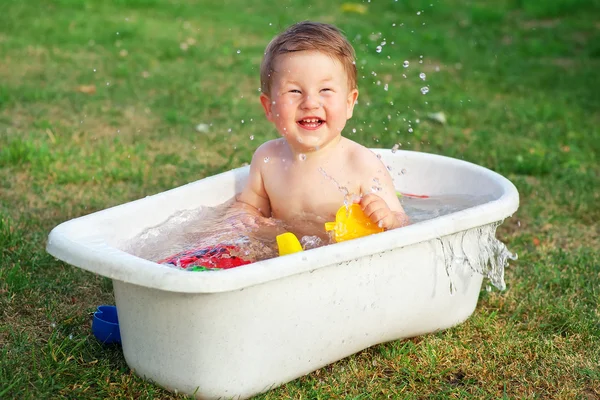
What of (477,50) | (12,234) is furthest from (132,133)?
(477,50)

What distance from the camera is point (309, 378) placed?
2555 mm

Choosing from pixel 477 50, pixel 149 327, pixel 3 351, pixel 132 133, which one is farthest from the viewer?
pixel 477 50

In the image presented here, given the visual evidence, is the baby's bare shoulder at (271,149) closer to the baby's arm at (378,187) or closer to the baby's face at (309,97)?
the baby's face at (309,97)

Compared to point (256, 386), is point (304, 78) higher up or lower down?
higher up

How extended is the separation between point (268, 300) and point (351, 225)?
565 mm

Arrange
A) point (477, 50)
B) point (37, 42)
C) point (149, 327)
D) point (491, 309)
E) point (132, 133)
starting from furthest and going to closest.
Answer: point (477, 50) < point (37, 42) < point (132, 133) < point (491, 309) < point (149, 327)

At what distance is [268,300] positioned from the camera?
225cm

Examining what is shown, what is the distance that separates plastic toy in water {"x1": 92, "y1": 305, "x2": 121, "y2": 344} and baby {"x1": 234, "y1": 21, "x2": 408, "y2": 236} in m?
0.65

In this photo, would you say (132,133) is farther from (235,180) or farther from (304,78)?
(304,78)

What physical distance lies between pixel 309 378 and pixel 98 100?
3360mm

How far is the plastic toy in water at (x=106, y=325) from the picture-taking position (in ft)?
8.53

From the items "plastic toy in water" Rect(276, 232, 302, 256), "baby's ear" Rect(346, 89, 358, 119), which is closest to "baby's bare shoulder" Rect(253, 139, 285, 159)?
"baby's ear" Rect(346, 89, 358, 119)

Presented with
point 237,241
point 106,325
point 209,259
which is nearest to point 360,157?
point 237,241

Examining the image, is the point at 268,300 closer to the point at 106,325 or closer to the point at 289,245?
the point at 289,245
